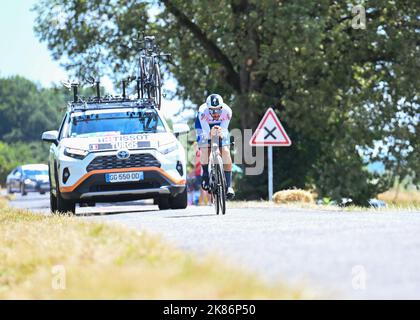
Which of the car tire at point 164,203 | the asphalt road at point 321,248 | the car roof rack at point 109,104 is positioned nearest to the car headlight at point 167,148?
the car tire at point 164,203

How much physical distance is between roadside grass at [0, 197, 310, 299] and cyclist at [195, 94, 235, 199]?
4761 millimetres

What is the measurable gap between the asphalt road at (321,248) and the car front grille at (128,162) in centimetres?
376

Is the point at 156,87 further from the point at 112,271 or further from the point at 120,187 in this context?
the point at 112,271

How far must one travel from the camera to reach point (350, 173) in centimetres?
3766

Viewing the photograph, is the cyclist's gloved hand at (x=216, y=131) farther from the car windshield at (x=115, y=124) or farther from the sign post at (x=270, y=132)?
the sign post at (x=270, y=132)

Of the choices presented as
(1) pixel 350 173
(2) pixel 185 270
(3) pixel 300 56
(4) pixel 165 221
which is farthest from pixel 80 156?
(1) pixel 350 173

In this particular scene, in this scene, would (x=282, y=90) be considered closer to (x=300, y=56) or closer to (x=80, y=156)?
(x=300, y=56)

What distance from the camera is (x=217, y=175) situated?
56.5 ft

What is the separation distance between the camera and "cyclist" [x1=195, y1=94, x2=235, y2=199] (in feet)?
57.3

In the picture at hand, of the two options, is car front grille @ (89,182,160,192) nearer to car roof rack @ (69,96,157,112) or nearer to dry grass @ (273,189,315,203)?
car roof rack @ (69,96,157,112)

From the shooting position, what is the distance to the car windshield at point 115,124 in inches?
788

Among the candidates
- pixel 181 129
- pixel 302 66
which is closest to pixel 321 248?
pixel 181 129

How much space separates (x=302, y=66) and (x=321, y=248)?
973 inches
